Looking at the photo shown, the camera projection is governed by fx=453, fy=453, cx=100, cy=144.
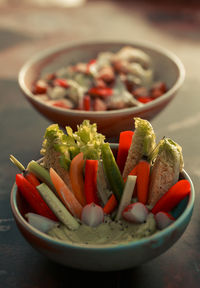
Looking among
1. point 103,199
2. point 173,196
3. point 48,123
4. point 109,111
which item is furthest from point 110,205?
point 48,123

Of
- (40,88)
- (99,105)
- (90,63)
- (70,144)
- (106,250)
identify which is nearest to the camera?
(106,250)

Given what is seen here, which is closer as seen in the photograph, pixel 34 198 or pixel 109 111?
pixel 34 198

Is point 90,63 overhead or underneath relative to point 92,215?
overhead

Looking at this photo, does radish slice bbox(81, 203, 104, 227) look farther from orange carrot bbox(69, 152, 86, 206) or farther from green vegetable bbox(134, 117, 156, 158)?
green vegetable bbox(134, 117, 156, 158)

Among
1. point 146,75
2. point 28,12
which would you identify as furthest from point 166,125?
point 28,12

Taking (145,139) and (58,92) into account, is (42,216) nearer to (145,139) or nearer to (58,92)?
(145,139)

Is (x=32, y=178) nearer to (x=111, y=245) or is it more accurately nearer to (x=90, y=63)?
(x=111, y=245)

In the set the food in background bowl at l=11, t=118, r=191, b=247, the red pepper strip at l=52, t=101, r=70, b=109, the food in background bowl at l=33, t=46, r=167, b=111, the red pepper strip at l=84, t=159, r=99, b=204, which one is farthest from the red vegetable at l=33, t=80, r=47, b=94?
the red pepper strip at l=84, t=159, r=99, b=204
